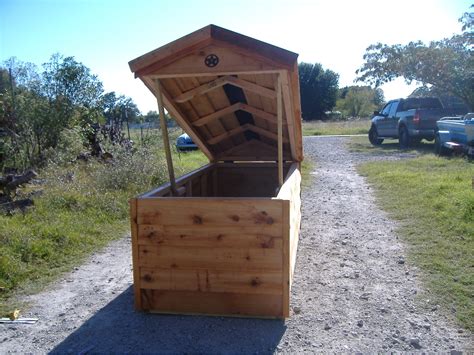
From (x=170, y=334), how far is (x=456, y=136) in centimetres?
1106

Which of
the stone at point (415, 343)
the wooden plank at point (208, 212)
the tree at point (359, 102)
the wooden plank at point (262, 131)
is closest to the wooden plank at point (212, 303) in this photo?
the wooden plank at point (208, 212)

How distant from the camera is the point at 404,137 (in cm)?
1605

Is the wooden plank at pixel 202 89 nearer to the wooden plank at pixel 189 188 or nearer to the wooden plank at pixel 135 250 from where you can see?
the wooden plank at pixel 189 188

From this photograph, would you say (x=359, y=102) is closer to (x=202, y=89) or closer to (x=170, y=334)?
(x=202, y=89)

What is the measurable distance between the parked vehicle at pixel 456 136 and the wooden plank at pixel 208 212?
368 inches

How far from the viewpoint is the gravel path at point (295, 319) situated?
3094 millimetres

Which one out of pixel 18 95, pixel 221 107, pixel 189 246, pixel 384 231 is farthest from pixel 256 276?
pixel 18 95

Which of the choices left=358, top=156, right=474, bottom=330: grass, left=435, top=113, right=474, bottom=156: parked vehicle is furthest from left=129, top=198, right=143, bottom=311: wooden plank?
left=435, top=113, right=474, bottom=156: parked vehicle

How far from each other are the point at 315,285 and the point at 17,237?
3.40 metres

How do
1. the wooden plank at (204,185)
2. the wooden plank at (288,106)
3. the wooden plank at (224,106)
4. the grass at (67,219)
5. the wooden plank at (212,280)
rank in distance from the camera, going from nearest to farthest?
the wooden plank at (212,280), the wooden plank at (288,106), the grass at (67,219), the wooden plank at (224,106), the wooden plank at (204,185)

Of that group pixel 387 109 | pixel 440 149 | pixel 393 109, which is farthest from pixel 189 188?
pixel 387 109

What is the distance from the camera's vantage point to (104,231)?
6008 mm

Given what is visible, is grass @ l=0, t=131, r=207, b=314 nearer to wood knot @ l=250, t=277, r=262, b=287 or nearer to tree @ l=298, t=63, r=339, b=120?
wood knot @ l=250, t=277, r=262, b=287

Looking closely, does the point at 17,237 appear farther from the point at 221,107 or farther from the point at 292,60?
the point at 292,60
